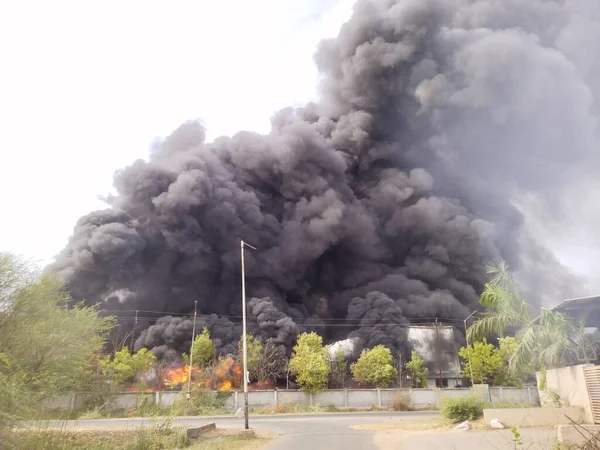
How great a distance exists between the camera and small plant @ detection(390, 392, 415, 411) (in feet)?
124

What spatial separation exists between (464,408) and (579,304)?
5706 millimetres

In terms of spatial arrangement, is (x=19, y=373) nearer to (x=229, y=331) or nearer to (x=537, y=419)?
(x=537, y=419)

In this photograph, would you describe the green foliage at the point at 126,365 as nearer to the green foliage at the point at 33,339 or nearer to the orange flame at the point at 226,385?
the orange flame at the point at 226,385

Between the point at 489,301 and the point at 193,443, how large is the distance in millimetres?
13112

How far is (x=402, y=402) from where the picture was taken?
38188 millimetres

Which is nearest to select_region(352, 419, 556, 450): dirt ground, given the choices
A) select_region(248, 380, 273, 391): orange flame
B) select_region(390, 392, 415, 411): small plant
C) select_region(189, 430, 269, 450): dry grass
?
select_region(189, 430, 269, 450): dry grass

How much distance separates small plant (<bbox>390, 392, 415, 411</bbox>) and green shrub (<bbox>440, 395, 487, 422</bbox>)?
71.6 feet

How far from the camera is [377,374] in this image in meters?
42.9

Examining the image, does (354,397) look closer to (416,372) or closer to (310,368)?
(310,368)

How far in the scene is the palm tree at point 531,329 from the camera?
16969 mm

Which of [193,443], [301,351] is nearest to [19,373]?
[193,443]

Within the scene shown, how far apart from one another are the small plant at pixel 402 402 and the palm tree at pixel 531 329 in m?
19.5

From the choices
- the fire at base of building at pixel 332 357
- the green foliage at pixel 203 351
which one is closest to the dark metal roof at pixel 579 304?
the fire at base of building at pixel 332 357

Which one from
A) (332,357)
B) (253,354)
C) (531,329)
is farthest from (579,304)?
(332,357)
